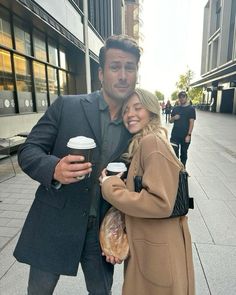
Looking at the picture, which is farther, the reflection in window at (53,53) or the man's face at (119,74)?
the reflection in window at (53,53)

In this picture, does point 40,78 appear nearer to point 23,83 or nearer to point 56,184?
point 23,83

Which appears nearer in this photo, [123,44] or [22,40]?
[123,44]

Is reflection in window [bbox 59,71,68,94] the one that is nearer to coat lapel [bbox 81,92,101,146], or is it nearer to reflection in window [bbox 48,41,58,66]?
reflection in window [bbox 48,41,58,66]

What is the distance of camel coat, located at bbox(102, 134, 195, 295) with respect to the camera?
1350 mm

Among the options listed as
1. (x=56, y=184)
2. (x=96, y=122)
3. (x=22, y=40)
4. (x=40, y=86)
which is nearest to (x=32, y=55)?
(x=22, y=40)

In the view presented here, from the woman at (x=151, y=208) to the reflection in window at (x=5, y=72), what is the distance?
306 inches

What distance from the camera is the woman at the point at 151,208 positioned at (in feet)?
4.44

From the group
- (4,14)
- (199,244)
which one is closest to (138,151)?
(199,244)

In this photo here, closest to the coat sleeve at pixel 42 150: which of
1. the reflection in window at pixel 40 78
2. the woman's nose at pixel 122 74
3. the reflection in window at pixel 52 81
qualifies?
the woman's nose at pixel 122 74

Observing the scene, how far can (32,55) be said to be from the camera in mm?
10422

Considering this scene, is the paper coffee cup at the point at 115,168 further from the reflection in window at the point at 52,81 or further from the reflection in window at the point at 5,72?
the reflection in window at the point at 52,81

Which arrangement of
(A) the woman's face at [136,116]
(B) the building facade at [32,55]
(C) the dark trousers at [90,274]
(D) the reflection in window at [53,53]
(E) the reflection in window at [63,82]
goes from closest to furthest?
(A) the woman's face at [136,116] < (C) the dark trousers at [90,274] < (B) the building facade at [32,55] < (D) the reflection in window at [53,53] < (E) the reflection in window at [63,82]

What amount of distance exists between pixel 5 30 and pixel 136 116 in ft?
28.6

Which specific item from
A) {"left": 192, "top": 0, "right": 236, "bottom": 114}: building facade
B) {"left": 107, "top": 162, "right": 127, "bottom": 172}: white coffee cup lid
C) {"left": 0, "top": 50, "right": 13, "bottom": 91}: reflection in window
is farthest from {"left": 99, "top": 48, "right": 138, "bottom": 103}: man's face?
{"left": 192, "top": 0, "right": 236, "bottom": 114}: building facade
